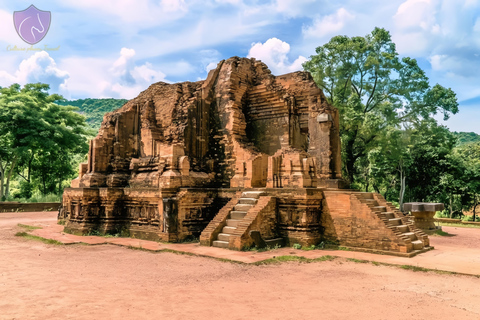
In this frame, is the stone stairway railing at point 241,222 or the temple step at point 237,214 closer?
the stone stairway railing at point 241,222

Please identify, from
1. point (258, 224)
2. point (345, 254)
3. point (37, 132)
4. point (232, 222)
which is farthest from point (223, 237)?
point (37, 132)

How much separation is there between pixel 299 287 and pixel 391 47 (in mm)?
21618

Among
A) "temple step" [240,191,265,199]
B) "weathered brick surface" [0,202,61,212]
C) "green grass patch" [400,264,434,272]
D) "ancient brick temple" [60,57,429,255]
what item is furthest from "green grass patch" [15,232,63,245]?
"weathered brick surface" [0,202,61,212]

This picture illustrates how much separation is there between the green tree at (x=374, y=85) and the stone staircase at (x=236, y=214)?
43.8ft

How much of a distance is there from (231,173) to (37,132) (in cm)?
1662

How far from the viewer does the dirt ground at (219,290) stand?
168 inches

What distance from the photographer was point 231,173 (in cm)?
1100

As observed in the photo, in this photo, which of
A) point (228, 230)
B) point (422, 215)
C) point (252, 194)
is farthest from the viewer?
point (422, 215)

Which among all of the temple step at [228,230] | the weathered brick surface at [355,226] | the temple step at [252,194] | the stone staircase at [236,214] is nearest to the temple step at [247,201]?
the stone staircase at [236,214]

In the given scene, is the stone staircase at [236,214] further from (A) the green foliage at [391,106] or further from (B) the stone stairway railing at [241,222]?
(A) the green foliage at [391,106]

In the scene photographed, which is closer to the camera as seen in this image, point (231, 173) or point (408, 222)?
point (408, 222)

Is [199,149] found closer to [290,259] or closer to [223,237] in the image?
[223,237]

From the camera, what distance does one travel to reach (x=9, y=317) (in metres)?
4.00

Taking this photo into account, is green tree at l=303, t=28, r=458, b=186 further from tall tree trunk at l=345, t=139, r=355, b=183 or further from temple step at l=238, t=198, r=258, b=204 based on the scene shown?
temple step at l=238, t=198, r=258, b=204
